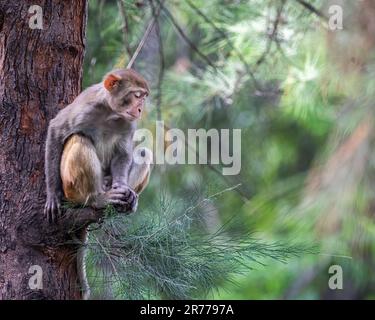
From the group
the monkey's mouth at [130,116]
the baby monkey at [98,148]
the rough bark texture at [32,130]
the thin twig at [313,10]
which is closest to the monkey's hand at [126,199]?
the baby monkey at [98,148]

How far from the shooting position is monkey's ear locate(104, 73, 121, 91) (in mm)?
3031

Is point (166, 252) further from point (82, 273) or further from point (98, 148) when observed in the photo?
point (98, 148)

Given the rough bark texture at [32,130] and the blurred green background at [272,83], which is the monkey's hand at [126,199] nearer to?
the rough bark texture at [32,130]

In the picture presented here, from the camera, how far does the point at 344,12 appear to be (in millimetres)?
4352

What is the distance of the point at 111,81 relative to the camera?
9.97 ft

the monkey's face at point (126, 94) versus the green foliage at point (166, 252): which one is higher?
the monkey's face at point (126, 94)

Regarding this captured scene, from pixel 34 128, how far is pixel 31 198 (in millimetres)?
276

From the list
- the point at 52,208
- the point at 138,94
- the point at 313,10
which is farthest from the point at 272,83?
the point at 52,208

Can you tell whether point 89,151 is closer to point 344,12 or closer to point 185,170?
point 344,12

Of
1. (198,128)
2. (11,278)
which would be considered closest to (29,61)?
(11,278)

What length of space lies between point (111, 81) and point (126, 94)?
0.26ft

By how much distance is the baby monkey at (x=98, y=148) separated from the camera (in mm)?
2871

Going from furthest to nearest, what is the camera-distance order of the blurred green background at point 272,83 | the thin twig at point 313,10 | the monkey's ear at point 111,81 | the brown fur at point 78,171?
the blurred green background at point 272,83
the thin twig at point 313,10
the monkey's ear at point 111,81
the brown fur at point 78,171

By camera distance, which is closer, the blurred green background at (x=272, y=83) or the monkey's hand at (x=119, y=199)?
the monkey's hand at (x=119, y=199)
